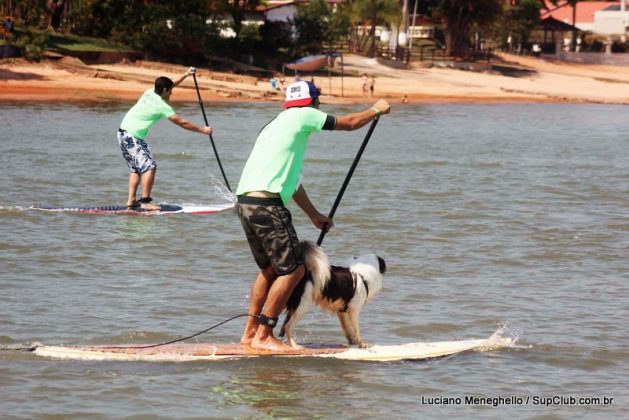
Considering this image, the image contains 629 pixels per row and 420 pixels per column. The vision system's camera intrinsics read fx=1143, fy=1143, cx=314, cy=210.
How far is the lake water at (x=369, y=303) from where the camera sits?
746 centimetres

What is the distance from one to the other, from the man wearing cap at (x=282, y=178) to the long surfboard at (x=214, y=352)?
2.03 ft

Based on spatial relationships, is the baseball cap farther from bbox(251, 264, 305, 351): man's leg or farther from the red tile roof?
the red tile roof

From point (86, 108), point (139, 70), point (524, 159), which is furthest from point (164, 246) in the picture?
point (139, 70)

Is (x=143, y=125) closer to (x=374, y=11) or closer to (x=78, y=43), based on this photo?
(x=78, y=43)

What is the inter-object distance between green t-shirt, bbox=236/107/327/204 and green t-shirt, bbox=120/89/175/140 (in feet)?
21.9

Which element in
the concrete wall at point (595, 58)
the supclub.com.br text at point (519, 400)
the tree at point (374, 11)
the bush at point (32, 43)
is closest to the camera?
the supclub.com.br text at point (519, 400)

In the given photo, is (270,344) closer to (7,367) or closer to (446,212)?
(7,367)

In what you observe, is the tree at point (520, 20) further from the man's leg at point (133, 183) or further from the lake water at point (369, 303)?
the man's leg at point (133, 183)

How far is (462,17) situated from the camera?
2876 inches

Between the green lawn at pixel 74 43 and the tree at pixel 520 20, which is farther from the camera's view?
the tree at pixel 520 20

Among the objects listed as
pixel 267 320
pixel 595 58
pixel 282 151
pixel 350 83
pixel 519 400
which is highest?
pixel 282 151

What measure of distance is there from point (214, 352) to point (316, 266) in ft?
3.34

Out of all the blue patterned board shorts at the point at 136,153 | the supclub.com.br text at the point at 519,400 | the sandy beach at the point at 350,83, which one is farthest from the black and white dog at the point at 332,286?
the sandy beach at the point at 350,83

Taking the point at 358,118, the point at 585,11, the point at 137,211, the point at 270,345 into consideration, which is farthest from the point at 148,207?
the point at 585,11
